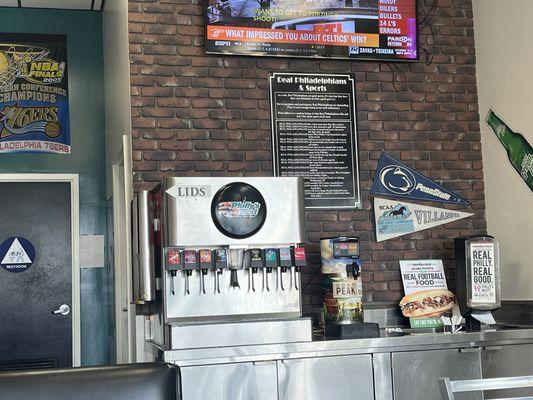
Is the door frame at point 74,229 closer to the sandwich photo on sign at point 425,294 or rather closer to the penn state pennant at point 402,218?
the penn state pennant at point 402,218

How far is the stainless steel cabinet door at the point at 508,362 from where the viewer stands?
3.82 meters

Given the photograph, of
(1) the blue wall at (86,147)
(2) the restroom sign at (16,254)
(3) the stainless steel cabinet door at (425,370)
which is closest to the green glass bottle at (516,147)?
(3) the stainless steel cabinet door at (425,370)

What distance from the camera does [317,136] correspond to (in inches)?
179

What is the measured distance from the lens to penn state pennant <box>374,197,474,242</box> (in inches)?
181

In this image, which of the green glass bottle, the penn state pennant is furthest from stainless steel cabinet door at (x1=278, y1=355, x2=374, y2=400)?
the green glass bottle

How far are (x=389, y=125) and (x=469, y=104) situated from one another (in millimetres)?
562

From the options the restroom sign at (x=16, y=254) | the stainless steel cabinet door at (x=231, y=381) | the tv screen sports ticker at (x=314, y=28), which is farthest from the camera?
the restroom sign at (x=16, y=254)

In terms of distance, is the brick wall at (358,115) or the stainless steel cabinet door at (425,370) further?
the brick wall at (358,115)

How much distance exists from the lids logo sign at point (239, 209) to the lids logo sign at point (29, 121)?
9.71 feet

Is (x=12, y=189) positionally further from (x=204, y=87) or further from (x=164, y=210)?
(x=164, y=210)

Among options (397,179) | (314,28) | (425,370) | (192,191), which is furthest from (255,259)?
(314,28)

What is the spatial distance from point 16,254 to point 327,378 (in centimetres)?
331

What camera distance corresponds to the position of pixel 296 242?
3.70m

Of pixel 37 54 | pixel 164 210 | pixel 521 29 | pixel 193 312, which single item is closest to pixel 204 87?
pixel 164 210
